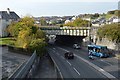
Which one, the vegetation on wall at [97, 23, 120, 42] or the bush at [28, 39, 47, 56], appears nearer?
the bush at [28, 39, 47, 56]

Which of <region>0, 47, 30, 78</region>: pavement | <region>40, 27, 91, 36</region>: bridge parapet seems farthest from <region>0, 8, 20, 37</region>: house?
<region>0, 47, 30, 78</region>: pavement

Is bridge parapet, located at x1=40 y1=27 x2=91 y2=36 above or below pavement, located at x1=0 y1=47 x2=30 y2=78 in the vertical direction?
above

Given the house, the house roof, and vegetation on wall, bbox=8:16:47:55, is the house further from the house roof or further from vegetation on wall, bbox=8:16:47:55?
vegetation on wall, bbox=8:16:47:55

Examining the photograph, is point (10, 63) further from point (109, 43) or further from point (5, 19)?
point (5, 19)

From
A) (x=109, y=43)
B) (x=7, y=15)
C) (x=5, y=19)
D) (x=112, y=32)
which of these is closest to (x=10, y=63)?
(x=112, y=32)

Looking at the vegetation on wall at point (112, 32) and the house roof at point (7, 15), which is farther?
the house roof at point (7, 15)

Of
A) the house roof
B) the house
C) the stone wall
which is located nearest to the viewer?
the stone wall

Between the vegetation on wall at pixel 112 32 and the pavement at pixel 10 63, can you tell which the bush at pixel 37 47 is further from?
the vegetation on wall at pixel 112 32

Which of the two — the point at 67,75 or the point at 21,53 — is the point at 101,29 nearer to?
the point at 21,53

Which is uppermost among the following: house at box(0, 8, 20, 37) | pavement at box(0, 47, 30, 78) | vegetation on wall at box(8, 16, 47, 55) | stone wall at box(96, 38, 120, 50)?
house at box(0, 8, 20, 37)

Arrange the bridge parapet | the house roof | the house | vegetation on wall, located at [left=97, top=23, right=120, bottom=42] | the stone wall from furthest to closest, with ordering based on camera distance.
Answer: the house roof < the house < the bridge parapet < vegetation on wall, located at [left=97, top=23, right=120, bottom=42] < the stone wall

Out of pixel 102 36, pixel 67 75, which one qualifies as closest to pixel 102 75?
pixel 67 75

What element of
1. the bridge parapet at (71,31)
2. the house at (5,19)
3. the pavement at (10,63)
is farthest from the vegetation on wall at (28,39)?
the house at (5,19)

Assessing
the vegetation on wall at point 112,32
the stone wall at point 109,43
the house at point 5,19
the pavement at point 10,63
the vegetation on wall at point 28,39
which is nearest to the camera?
the pavement at point 10,63
